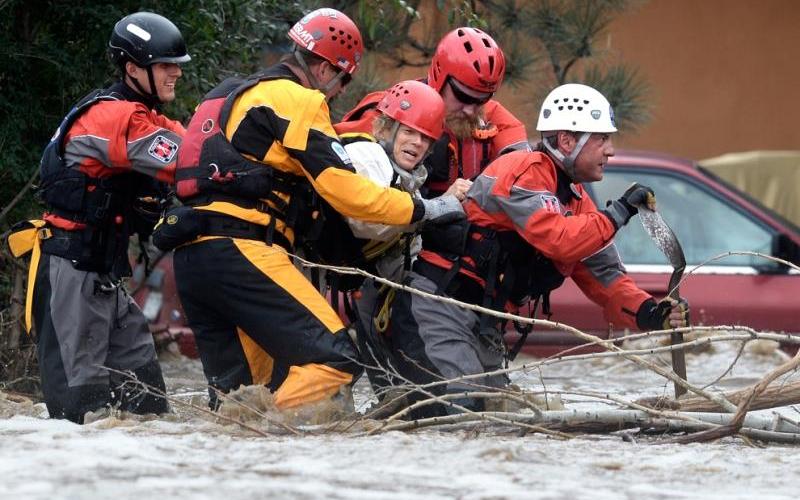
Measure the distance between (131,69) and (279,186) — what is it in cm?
95

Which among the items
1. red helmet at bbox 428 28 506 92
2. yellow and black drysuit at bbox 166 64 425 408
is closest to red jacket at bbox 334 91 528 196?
red helmet at bbox 428 28 506 92

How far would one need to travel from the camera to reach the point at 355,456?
4.87 meters

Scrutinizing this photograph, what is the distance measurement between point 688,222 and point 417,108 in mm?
4316

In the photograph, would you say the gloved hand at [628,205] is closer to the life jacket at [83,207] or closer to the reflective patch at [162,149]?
the reflective patch at [162,149]

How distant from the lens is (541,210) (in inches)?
242

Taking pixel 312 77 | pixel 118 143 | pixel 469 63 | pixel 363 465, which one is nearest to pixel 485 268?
pixel 469 63

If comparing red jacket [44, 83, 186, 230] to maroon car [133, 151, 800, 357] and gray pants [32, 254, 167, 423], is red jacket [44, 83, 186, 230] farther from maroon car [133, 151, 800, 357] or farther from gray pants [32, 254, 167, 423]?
maroon car [133, 151, 800, 357]

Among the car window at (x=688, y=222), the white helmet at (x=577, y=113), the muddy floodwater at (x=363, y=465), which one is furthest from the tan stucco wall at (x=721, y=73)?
the muddy floodwater at (x=363, y=465)

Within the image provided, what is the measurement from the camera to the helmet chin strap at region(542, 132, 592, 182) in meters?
6.46

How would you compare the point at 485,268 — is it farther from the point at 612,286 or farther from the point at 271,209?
the point at 271,209

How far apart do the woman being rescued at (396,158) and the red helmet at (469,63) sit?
1.26 feet

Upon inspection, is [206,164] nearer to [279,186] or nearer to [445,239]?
[279,186]

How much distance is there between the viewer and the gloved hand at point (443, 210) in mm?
6145

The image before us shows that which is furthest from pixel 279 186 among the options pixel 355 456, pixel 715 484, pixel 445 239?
pixel 715 484
